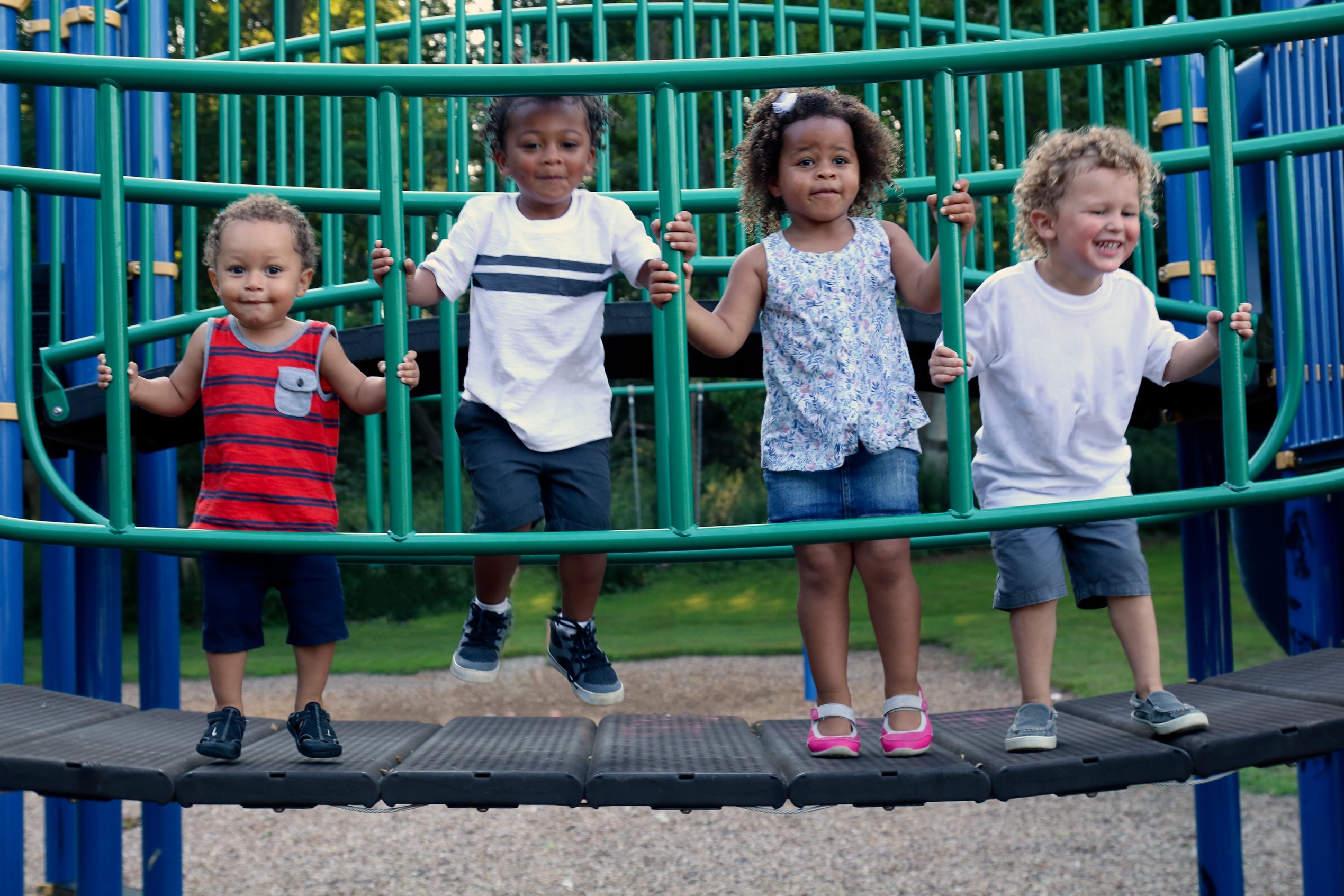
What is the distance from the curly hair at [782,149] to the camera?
96.3 inches

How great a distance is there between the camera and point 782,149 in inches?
96.7

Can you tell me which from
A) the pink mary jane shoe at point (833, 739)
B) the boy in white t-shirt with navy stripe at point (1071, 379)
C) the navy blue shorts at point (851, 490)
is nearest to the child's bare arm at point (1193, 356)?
the boy in white t-shirt with navy stripe at point (1071, 379)

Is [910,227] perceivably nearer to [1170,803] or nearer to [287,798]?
[287,798]

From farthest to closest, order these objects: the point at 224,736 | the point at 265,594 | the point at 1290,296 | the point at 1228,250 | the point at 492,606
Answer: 1. the point at 492,606
2. the point at 265,594
3. the point at 224,736
4. the point at 1290,296
5. the point at 1228,250

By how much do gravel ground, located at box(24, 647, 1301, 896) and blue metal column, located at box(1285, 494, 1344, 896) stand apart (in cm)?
159

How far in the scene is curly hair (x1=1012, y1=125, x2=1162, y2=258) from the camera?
7.84ft

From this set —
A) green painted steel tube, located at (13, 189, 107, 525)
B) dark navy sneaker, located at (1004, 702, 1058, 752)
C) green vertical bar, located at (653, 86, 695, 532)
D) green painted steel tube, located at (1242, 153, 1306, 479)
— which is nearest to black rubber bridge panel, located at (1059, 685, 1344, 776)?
dark navy sneaker, located at (1004, 702, 1058, 752)

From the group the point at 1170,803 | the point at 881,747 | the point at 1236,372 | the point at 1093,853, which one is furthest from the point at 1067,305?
the point at 1170,803

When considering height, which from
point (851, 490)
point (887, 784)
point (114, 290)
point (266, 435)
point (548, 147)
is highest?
point (548, 147)

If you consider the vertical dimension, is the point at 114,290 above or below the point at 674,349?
above

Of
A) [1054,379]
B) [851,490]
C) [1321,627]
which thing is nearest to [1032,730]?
[851,490]

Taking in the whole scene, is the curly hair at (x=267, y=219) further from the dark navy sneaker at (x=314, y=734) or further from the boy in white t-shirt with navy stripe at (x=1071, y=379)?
the boy in white t-shirt with navy stripe at (x=1071, y=379)

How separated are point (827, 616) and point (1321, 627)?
187 cm

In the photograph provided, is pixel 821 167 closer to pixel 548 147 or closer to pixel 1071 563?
pixel 548 147
